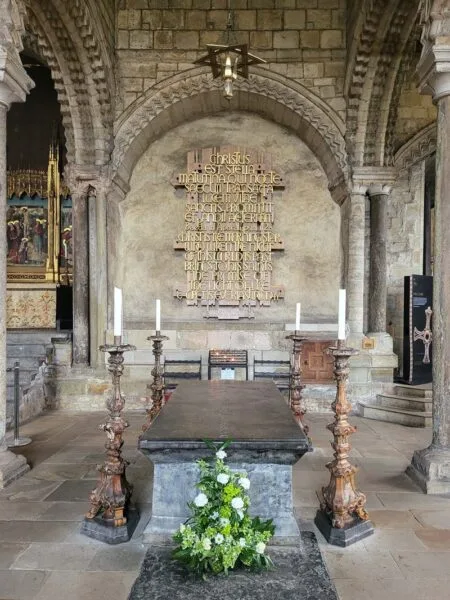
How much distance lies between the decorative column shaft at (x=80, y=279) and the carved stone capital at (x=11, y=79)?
2.83 m

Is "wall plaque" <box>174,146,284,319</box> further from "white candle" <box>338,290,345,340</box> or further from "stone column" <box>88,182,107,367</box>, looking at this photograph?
"white candle" <box>338,290,345,340</box>

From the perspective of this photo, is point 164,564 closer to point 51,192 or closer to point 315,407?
point 315,407

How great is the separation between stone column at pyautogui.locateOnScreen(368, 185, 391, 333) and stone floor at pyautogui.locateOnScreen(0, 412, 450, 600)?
2.49 metres

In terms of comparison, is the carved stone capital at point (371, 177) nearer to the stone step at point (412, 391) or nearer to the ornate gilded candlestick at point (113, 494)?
the stone step at point (412, 391)

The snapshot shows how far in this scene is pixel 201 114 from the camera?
307 inches

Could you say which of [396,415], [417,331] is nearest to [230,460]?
[396,415]

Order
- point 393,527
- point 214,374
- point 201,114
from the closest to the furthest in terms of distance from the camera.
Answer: point 393,527
point 214,374
point 201,114

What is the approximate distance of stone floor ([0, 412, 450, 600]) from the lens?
2.46 m

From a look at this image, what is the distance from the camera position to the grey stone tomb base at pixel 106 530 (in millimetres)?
2896

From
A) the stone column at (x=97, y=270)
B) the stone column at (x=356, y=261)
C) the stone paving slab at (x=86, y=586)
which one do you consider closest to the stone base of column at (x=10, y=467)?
the stone paving slab at (x=86, y=586)

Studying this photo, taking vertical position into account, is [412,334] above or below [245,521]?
above

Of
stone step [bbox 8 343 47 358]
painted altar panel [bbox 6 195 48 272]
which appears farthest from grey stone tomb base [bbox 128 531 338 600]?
painted altar panel [bbox 6 195 48 272]

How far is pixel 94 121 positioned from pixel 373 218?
423 centimetres

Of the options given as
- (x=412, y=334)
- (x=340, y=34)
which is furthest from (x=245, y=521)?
(x=340, y=34)
